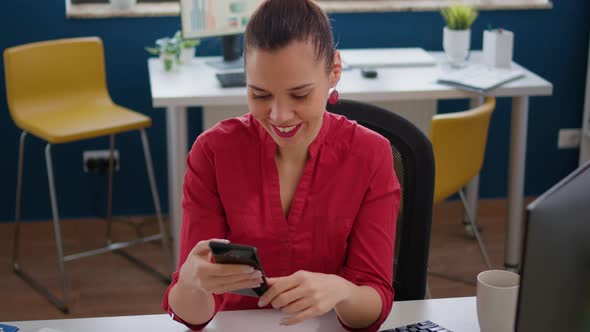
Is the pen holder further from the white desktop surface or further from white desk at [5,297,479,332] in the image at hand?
white desk at [5,297,479,332]

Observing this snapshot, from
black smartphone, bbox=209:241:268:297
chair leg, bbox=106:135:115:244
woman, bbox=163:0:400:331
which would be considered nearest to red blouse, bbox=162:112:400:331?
woman, bbox=163:0:400:331

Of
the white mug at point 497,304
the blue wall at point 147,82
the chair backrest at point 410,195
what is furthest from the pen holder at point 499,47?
the white mug at point 497,304

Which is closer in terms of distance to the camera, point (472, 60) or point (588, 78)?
point (472, 60)

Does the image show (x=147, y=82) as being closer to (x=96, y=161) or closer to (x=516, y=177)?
(x=96, y=161)

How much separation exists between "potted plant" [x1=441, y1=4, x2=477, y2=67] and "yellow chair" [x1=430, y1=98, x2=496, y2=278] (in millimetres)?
522

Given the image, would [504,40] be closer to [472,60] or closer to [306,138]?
[472,60]

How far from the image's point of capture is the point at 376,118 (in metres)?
1.66

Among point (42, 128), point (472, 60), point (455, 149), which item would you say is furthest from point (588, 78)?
point (42, 128)

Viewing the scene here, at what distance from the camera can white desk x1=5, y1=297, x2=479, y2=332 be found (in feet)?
4.57

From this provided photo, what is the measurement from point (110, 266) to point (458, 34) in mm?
1604

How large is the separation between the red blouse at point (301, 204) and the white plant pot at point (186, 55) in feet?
6.05

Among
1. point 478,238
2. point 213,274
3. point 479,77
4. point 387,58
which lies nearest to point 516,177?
point 478,238

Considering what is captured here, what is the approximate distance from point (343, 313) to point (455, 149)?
4.77 ft

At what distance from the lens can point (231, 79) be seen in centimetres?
308
